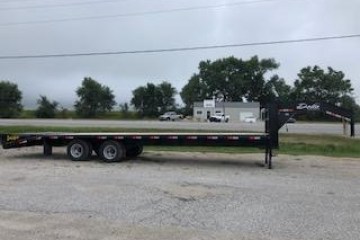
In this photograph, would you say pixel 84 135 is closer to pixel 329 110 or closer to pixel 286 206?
pixel 329 110

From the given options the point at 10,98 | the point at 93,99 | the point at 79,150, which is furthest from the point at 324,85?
the point at 79,150

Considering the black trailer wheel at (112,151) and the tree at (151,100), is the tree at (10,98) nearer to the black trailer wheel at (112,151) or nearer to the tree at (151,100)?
the tree at (151,100)

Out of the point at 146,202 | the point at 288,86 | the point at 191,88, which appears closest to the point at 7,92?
the point at 191,88

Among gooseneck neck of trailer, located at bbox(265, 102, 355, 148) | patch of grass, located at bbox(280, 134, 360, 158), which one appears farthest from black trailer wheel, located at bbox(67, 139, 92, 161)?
patch of grass, located at bbox(280, 134, 360, 158)

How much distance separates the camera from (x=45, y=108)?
327 ft

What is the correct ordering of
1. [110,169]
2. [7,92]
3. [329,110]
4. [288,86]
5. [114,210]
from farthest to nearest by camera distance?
[288,86] < [7,92] < [329,110] < [110,169] < [114,210]

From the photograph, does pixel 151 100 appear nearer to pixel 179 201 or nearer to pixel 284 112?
pixel 284 112

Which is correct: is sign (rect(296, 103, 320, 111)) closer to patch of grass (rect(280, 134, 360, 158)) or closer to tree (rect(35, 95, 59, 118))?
patch of grass (rect(280, 134, 360, 158))

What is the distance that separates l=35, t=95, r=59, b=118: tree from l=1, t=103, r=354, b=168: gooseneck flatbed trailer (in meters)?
79.1

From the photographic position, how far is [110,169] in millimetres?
16031

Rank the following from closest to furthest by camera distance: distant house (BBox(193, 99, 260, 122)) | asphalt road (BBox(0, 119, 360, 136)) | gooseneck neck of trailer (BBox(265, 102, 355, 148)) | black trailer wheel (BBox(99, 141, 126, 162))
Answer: gooseneck neck of trailer (BBox(265, 102, 355, 148)), black trailer wheel (BBox(99, 141, 126, 162)), asphalt road (BBox(0, 119, 360, 136)), distant house (BBox(193, 99, 260, 122))

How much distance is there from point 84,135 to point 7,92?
90588 millimetres

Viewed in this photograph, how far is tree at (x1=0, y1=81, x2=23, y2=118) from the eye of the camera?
99.4 metres

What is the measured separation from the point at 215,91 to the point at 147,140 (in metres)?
100
